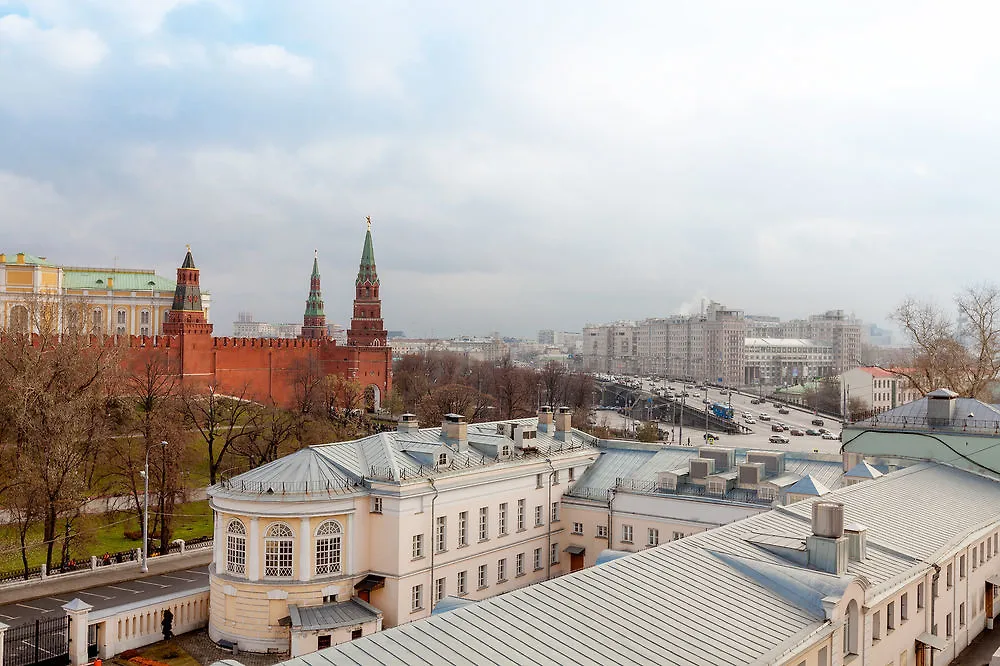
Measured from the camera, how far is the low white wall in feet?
92.4

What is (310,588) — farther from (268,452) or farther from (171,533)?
(268,452)

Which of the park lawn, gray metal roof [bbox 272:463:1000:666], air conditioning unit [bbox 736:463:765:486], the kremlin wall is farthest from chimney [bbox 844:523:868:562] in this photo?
the kremlin wall

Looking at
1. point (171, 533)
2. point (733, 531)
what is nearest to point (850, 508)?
point (733, 531)

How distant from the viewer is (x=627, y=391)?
144 metres

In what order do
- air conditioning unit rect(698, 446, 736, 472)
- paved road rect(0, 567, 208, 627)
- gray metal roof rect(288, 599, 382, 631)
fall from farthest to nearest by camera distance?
1. air conditioning unit rect(698, 446, 736, 472)
2. paved road rect(0, 567, 208, 627)
3. gray metal roof rect(288, 599, 382, 631)

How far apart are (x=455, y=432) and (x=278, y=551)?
9.63m

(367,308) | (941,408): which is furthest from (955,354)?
(367,308)

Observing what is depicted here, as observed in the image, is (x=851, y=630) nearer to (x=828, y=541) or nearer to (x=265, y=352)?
(x=828, y=541)

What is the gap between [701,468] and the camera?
122 ft

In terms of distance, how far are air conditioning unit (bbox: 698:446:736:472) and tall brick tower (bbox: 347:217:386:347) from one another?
75.5 metres

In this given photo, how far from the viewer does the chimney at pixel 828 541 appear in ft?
64.0

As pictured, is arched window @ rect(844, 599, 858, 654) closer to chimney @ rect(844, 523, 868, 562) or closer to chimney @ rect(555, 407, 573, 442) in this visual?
chimney @ rect(844, 523, 868, 562)

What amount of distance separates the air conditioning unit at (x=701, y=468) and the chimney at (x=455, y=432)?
10192 millimetres

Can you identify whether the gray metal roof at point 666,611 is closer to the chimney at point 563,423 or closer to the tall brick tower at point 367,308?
the chimney at point 563,423
